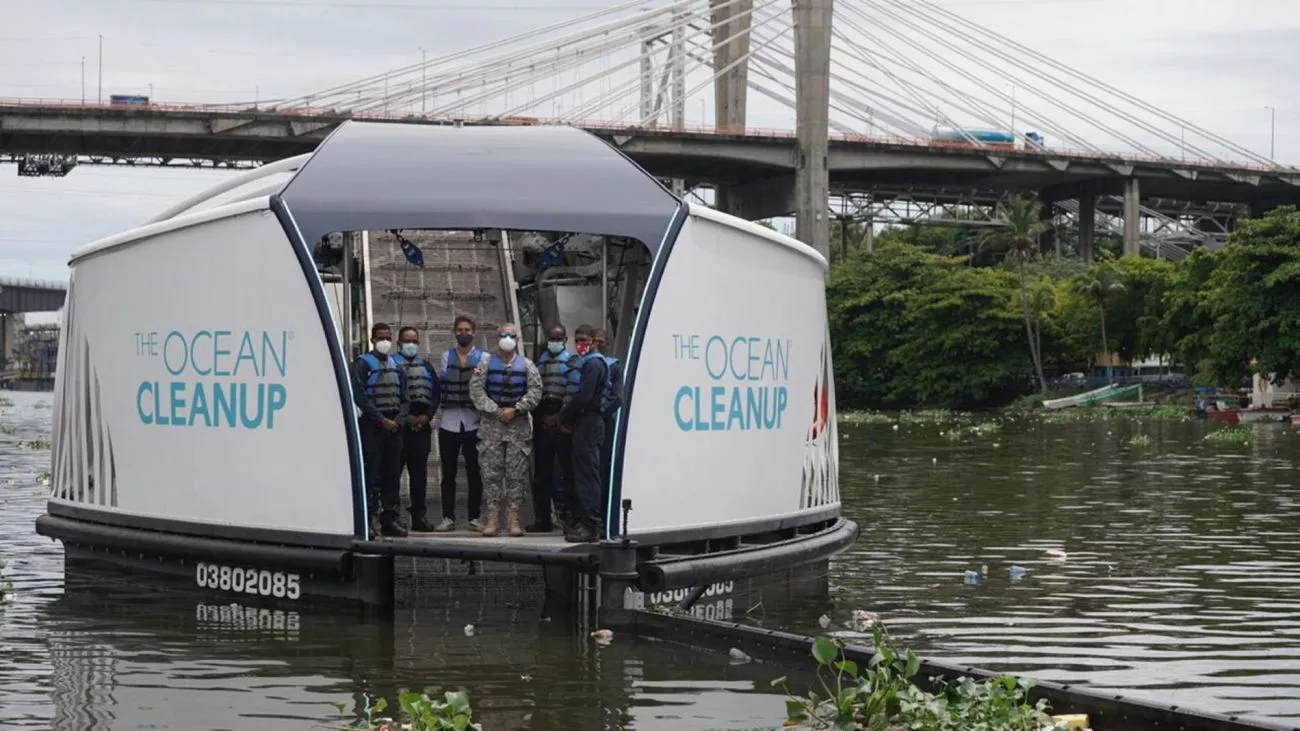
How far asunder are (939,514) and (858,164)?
247ft

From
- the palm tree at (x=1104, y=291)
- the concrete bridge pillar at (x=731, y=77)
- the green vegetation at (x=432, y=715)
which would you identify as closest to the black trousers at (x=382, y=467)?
the green vegetation at (x=432, y=715)

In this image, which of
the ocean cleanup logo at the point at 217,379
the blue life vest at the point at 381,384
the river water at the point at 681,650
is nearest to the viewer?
the river water at the point at 681,650

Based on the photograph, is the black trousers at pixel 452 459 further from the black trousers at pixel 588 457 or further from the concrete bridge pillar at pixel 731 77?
the concrete bridge pillar at pixel 731 77

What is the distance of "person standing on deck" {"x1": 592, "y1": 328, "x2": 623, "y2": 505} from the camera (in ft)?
45.7

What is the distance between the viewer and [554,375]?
48.8ft

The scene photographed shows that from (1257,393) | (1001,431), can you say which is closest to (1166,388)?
(1257,393)

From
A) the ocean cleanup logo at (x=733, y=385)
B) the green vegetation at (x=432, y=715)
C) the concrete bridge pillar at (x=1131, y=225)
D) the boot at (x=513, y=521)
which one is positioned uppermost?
the concrete bridge pillar at (x=1131, y=225)

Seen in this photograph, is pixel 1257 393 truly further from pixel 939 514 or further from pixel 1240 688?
pixel 1240 688

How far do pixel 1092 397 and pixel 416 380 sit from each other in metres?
68.8

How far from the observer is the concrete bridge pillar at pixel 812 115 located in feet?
285

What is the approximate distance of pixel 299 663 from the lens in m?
12.1

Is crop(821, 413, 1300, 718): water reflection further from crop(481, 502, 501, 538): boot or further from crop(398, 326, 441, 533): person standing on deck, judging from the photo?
crop(398, 326, 441, 533): person standing on deck

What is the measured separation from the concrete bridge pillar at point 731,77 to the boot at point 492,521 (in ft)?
284

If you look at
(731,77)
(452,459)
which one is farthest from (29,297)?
(452,459)
